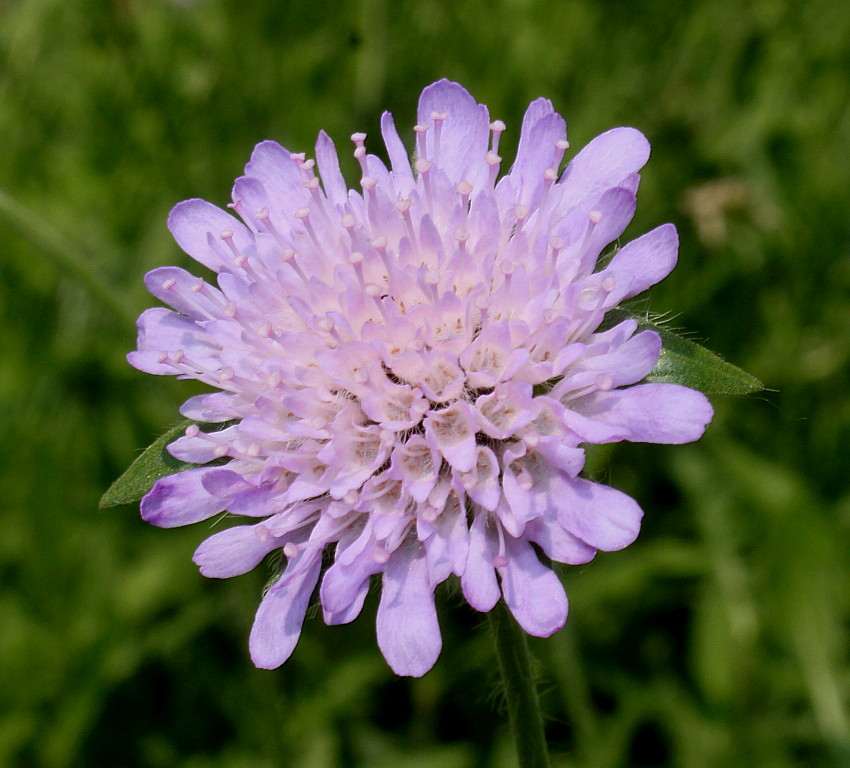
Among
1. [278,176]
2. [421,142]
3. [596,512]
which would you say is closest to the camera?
[596,512]

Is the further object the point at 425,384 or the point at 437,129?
the point at 437,129

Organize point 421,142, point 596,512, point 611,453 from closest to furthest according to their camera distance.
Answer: point 596,512, point 421,142, point 611,453

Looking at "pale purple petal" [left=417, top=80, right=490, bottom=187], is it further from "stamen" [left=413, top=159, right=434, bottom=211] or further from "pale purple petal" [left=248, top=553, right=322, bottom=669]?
"pale purple petal" [left=248, top=553, right=322, bottom=669]

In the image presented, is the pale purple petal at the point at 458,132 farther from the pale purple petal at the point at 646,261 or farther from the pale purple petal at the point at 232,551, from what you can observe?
the pale purple petal at the point at 232,551

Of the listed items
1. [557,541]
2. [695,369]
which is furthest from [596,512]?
[695,369]

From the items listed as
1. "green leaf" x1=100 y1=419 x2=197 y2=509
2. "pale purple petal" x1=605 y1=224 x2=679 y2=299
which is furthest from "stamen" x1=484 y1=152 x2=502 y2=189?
"green leaf" x1=100 y1=419 x2=197 y2=509

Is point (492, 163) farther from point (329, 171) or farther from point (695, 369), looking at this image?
point (695, 369)
